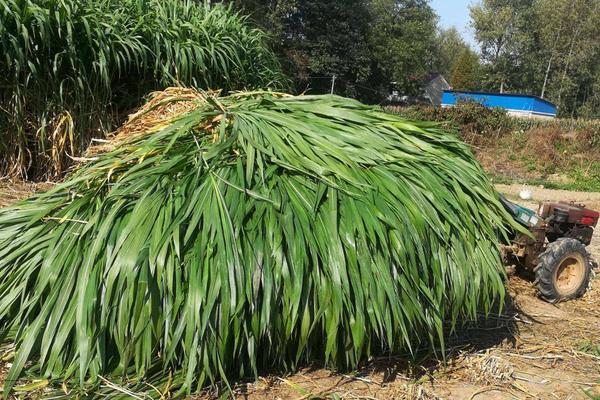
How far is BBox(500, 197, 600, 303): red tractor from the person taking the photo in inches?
183

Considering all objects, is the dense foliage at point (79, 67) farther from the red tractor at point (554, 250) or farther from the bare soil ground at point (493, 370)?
the red tractor at point (554, 250)

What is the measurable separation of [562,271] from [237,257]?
3380 millimetres

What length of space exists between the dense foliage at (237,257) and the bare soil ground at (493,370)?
0.40ft

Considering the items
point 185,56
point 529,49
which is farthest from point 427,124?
point 529,49

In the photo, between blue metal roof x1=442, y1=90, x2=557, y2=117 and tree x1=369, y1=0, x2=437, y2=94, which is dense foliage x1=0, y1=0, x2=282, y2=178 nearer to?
blue metal roof x1=442, y1=90, x2=557, y2=117

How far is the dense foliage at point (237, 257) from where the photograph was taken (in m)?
2.57

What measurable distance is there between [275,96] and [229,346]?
225 centimetres

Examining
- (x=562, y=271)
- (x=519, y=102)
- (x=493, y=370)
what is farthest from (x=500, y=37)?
(x=493, y=370)

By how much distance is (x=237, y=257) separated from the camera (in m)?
2.60

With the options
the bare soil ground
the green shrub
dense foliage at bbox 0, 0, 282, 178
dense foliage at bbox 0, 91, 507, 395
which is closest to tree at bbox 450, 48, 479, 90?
the green shrub

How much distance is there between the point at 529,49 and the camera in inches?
1813

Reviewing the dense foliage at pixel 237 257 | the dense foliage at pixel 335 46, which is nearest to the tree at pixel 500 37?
the dense foliage at pixel 335 46

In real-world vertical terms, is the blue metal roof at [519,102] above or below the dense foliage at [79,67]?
above

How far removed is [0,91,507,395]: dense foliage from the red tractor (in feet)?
4.73
